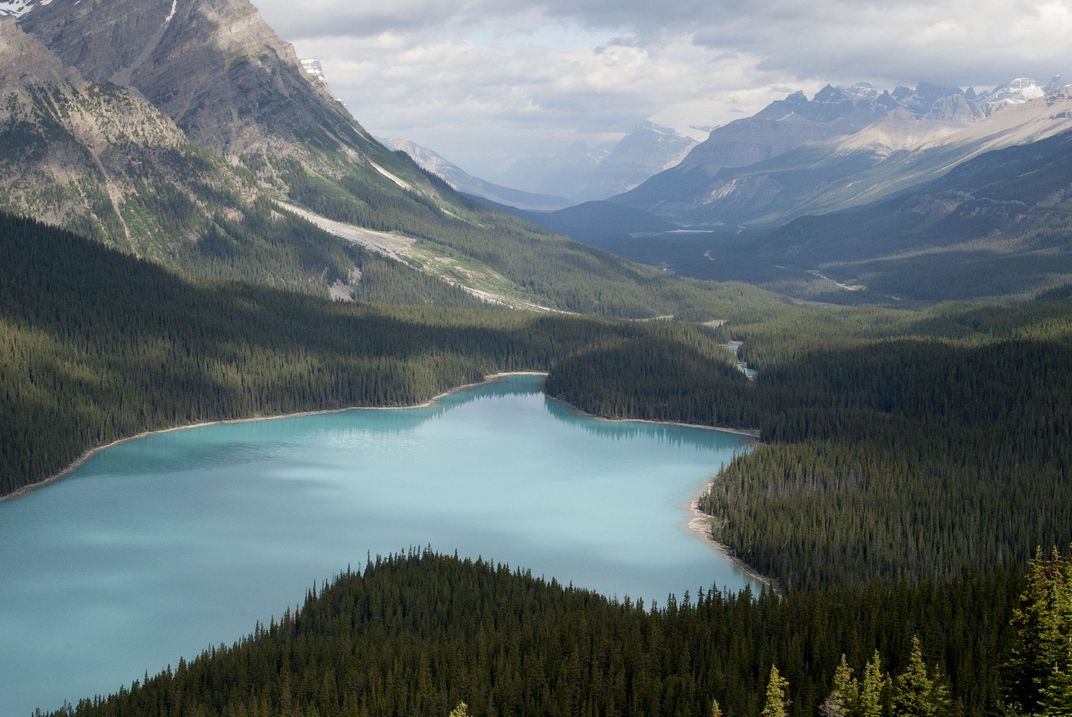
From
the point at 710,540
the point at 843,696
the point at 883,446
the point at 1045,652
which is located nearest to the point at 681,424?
the point at 883,446

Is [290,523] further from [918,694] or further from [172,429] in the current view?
[918,694]

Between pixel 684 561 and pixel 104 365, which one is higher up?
pixel 104 365

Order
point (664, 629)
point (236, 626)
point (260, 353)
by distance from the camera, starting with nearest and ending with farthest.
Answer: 1. point (664, 629)
2. point (236, 626)
3. point (260, 353)

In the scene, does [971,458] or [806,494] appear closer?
[806,494]

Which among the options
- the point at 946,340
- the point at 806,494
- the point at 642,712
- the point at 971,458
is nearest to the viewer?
the point at 642,712

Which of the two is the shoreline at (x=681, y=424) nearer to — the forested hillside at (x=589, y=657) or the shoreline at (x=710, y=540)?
the shoreline at (x=710, y=540)

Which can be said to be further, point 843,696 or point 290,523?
point 290,523

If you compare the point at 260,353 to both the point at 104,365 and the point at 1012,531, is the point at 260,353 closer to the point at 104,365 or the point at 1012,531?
the point at 104,365

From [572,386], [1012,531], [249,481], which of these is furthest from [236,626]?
[572,386]
